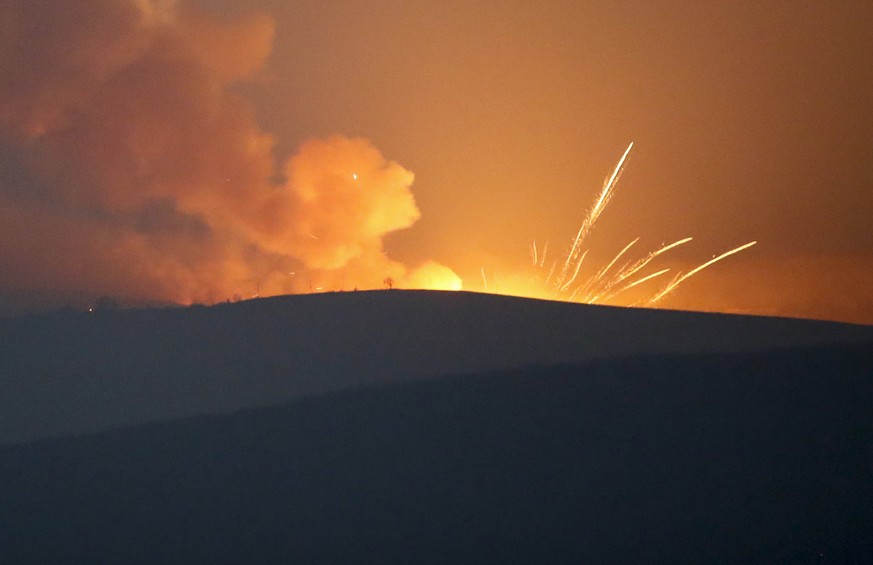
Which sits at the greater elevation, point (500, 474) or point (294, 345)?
point (294, 345)

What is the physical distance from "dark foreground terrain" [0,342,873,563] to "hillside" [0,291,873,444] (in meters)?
0.45

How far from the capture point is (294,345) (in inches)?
495

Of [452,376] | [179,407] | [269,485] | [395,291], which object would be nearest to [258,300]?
[395,291]

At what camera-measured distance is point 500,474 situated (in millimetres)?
9086

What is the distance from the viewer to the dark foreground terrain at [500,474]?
8133mm

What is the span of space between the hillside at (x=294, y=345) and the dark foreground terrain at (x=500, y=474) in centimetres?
45

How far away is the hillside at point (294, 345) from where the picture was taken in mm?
11242

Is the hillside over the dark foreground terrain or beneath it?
over

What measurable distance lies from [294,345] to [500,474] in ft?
15.0

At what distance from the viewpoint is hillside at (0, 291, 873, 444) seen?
443 inches

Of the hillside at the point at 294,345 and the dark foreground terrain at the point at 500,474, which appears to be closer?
the dark foreground terrain at the point at 500,474

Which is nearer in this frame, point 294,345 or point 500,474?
point 500,474

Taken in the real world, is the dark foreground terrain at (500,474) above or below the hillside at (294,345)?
below

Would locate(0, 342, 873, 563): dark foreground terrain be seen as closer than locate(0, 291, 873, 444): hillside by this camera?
Yes
